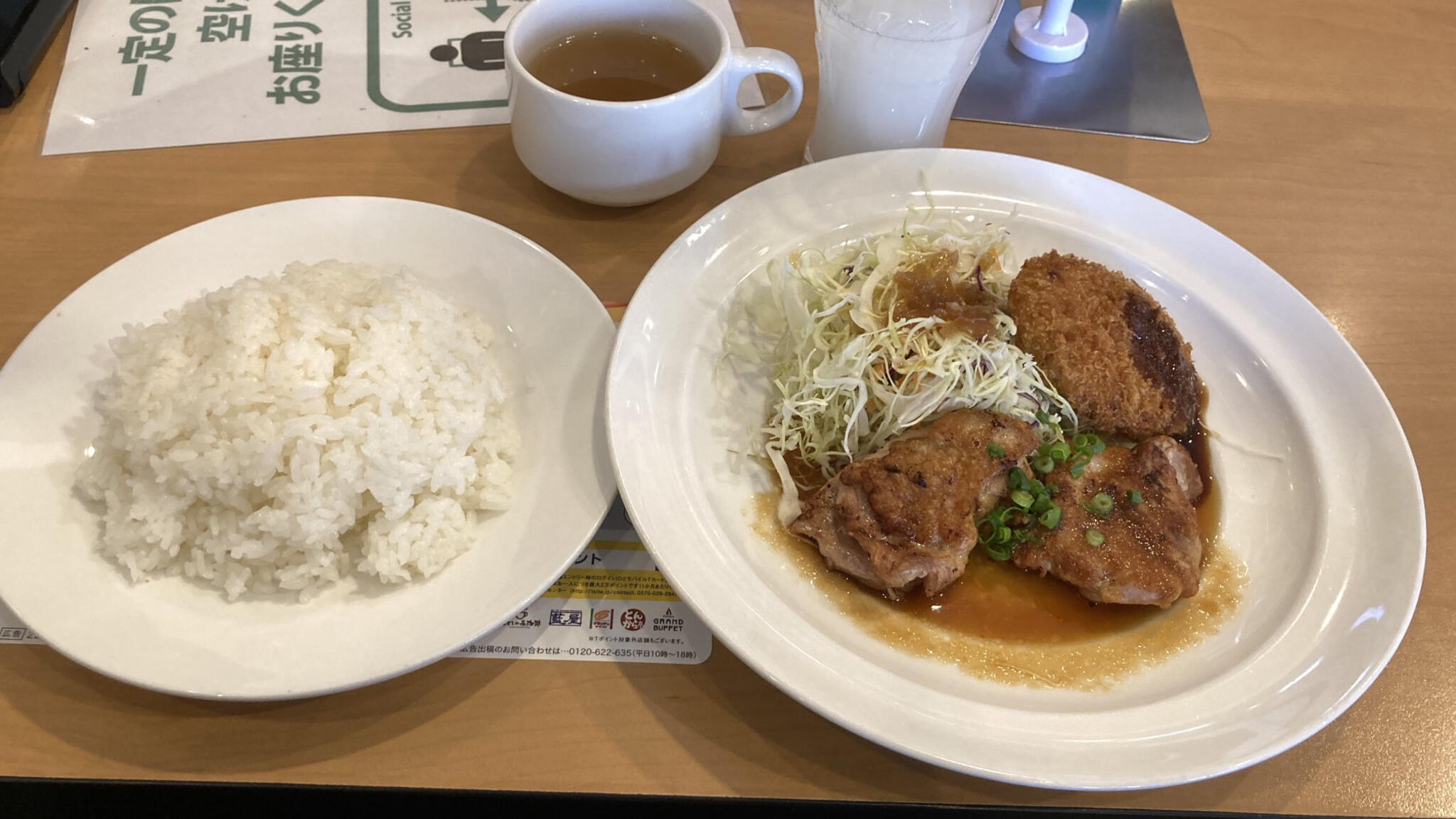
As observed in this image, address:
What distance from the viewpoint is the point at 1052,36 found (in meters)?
2.59

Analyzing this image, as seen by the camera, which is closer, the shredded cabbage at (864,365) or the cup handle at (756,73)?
the shredded cabbage at (864,365)

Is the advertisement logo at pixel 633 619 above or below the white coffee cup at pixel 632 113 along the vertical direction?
below

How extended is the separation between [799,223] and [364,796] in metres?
1.79

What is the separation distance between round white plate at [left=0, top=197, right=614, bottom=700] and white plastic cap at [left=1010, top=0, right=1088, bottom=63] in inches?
68.0

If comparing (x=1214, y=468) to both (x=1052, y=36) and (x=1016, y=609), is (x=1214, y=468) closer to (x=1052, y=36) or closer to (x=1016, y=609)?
(x=1016, y=609)

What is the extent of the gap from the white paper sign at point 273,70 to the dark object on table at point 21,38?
68mm

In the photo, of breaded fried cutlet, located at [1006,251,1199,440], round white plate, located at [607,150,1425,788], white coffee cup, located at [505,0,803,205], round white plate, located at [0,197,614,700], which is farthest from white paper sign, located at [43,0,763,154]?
breaded fried cutlet, located at [1006,251,1199,440]

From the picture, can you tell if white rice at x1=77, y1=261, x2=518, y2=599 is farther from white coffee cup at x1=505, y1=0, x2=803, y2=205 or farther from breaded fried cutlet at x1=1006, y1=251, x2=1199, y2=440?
breaded fried cutlet at x1=1006, y1=251, x2=1199, y2=440

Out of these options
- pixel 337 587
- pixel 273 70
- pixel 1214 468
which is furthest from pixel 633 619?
pixel 273 70

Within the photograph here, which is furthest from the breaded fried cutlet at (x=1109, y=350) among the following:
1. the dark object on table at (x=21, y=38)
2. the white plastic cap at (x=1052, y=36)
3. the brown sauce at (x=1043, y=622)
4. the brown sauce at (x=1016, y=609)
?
the dark object on table at (x=21, y=38)

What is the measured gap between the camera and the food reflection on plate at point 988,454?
5.08ft

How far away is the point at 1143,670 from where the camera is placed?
1.46m

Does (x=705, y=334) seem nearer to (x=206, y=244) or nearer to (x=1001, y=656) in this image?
(x=1001, y=656)

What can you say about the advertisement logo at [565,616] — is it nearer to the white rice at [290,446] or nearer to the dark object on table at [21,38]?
the white rice at [290,446]
